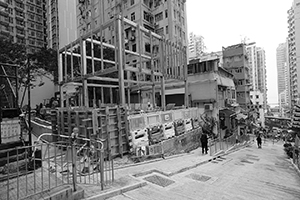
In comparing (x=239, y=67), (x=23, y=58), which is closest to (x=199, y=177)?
(x=23, y=58)

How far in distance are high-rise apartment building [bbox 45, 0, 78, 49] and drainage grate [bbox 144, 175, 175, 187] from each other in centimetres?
4525

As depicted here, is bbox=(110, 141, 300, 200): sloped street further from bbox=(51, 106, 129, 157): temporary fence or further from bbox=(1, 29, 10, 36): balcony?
bbox=(1, 29, 10, 36): balcony

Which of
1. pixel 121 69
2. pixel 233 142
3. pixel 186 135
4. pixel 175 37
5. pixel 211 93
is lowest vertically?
pixel 233 142

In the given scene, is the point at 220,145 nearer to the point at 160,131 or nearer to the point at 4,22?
the point at 160,131

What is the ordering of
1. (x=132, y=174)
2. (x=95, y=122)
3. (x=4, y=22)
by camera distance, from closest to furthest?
(x=132, y=174) → (x=95, y=122) → (x=4, y=22)

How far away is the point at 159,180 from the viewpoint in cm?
587

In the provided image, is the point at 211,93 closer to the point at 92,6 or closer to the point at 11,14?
the point at 92,6

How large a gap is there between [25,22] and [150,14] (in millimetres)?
33173

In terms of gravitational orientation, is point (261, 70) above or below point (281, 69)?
below

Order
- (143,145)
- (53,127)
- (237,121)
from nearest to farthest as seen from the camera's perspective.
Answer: (143,145), (53,127), (237,121)

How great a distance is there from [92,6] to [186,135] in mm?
39533

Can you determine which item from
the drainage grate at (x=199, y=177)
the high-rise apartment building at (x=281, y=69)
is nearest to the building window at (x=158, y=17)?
the drainage grate at (x=199, y=177)

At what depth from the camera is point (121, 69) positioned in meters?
10.4

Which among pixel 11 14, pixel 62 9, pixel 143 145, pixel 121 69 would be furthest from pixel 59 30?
pixel 143 145
